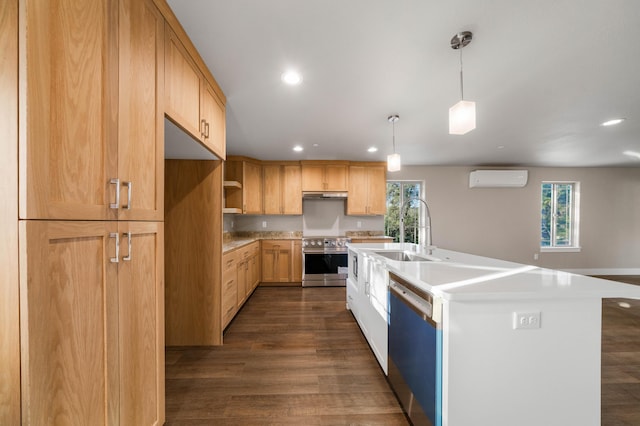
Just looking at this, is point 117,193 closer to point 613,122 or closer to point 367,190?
point 367,190

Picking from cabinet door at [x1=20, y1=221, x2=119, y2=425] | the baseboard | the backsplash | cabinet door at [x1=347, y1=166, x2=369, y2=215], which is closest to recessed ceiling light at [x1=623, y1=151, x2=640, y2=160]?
the baseboard

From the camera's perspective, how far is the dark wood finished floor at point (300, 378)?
1564 millimetres

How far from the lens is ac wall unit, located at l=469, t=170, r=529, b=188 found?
5254 mm

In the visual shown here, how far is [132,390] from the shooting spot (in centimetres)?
114

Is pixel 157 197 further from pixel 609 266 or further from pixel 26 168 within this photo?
pixel 609 266

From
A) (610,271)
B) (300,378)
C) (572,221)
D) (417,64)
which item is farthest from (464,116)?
(610,271)

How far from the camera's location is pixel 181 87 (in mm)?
1558

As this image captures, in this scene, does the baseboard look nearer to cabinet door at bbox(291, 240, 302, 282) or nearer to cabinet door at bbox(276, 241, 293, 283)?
cabinet door at bbox(291, 240, 302, 282)

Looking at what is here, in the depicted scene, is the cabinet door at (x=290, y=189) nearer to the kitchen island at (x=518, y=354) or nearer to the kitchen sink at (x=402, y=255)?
the kitchen sink at (x=402, y=255)

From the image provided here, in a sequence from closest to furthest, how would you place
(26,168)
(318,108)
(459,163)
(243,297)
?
(26,168), (318,108), (243,297), (459,163)

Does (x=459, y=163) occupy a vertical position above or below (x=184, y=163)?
above

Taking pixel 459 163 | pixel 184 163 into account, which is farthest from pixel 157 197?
pixel 459 163

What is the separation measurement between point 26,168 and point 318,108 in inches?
88.2

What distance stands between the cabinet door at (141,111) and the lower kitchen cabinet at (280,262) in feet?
10.7
